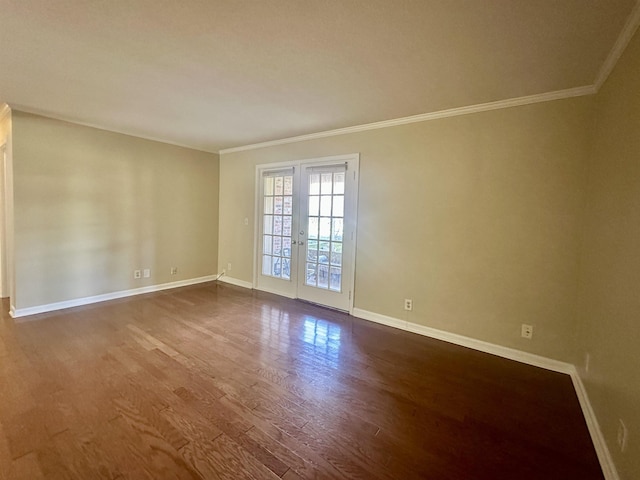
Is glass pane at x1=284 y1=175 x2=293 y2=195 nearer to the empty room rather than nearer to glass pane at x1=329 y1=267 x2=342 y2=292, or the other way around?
the empty room

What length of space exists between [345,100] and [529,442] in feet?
9.64

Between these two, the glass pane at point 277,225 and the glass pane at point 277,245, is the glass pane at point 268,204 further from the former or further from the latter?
the glass pane at point 277,245

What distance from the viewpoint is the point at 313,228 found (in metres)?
4.11

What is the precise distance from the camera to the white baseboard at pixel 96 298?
11.2 ft

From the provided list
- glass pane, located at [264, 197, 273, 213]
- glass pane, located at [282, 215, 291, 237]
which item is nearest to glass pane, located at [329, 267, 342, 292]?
glass pane, located at [282, 215, 291, 237]

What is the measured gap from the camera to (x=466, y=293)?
295 cm

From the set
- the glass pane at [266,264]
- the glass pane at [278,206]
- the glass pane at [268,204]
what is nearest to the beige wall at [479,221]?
the glass pane at [278,206]

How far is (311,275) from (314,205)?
1022 mm

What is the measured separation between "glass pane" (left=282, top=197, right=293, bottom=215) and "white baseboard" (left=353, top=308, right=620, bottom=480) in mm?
1801

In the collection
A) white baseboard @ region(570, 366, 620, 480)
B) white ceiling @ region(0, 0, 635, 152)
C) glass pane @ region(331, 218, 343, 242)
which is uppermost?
white ceiling @ region(0, 0, 635, 152)

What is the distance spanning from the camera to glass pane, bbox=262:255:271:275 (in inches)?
187

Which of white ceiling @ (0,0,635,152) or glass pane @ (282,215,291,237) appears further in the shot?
glass pane @ (282,215,291,237)

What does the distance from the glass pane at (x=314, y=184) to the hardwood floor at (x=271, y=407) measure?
6.39ft

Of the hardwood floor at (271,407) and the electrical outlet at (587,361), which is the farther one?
the electrical outlet at (587,361)
